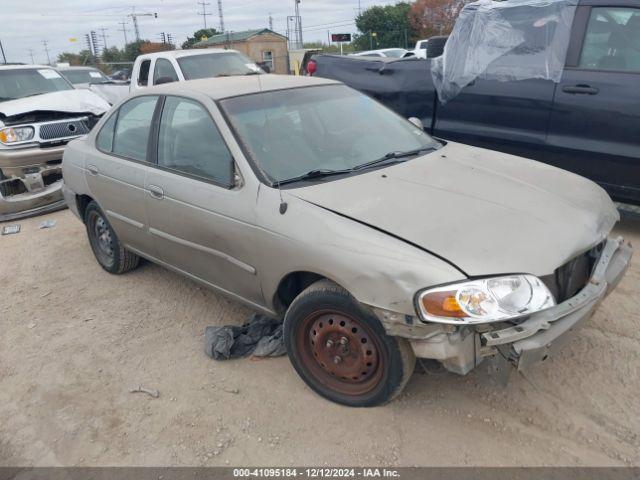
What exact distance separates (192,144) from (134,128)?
83 centimetres

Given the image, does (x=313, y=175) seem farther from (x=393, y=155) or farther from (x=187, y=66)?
(x=187, y=66)

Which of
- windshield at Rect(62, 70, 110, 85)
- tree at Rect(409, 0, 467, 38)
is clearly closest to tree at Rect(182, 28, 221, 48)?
tree at Rect(409, 0, 467, 38)

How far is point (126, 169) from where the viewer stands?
3.84m

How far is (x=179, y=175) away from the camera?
3.39m

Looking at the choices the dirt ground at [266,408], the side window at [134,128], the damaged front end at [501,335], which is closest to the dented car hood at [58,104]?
the side window at [134,128]

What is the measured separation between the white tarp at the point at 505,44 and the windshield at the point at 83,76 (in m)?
11.3

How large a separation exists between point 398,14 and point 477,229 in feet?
168

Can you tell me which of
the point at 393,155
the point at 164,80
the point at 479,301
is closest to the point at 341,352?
the point at 479,301

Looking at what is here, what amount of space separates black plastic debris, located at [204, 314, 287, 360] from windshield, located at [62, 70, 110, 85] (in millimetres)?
12393

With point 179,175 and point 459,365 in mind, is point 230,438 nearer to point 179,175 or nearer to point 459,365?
point 459,365

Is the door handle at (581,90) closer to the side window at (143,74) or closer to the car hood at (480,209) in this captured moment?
the car hood at (480,209)

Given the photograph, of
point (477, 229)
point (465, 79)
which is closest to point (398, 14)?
point (465, 79)

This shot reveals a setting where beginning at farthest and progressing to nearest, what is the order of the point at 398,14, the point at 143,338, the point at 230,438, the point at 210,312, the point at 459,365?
the point at 398,14 → the point at 210,312 → the point at 143,338 → the point at 230,438 → the point at 459,365

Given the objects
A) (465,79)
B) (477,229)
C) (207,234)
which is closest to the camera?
(477,229)
